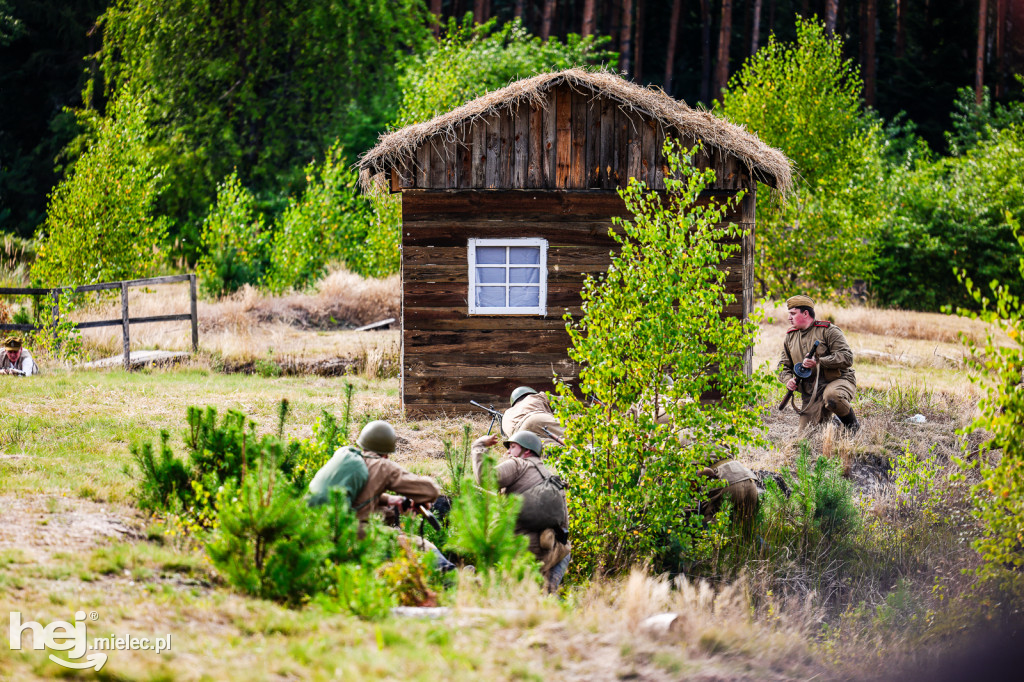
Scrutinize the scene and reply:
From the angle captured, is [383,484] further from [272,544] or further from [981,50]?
[981,50]

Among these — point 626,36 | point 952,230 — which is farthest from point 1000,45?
point 626,36

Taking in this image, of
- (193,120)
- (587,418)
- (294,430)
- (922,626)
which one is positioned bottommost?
(922,626)

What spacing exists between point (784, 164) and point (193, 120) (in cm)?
2210

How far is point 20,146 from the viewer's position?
32.0m

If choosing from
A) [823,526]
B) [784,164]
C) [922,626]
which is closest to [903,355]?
[784,164]

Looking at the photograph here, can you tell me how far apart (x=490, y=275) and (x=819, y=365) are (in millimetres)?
4551

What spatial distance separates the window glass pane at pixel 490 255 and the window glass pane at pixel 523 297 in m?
0.43

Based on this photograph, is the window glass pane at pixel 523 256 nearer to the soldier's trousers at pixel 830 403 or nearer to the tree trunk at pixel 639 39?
the soldier's trousers at pixel 830 403

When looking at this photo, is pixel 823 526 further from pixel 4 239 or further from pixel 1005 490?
pixel 4 239

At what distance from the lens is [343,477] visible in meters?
6.12

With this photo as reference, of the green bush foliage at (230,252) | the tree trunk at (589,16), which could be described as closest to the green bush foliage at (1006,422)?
the green bush foliage at (230,252)

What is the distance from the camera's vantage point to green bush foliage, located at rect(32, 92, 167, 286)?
58.9 ft

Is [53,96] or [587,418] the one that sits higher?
[53,96]

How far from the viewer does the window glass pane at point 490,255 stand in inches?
490
